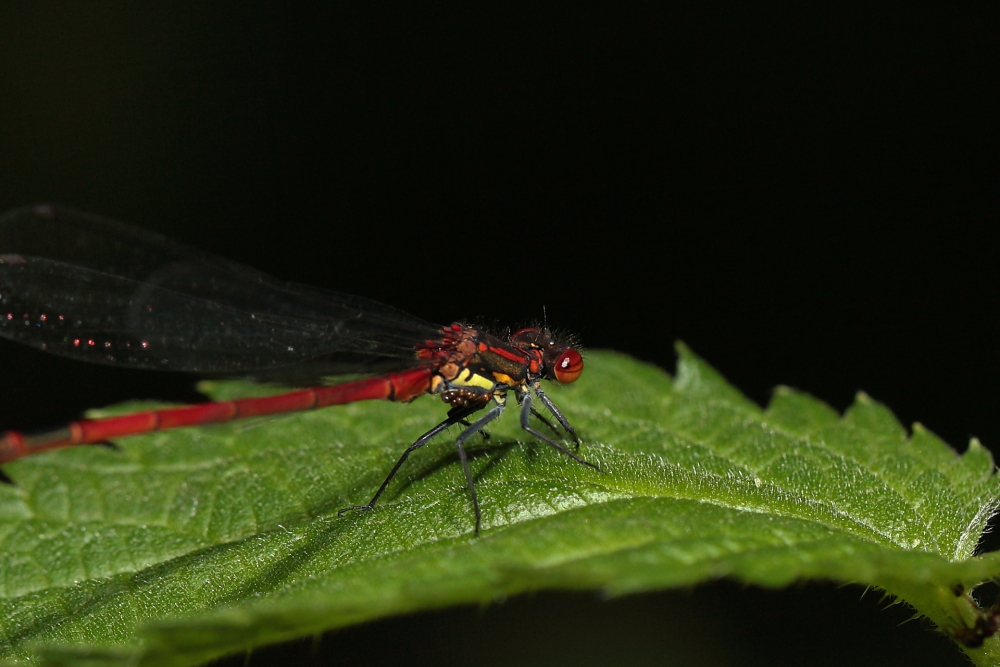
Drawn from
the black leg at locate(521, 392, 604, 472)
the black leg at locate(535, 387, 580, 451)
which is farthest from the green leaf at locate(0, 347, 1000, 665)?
the black leg at locate(535, 387, 580, 451)

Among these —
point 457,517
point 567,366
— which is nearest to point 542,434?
point 567,366

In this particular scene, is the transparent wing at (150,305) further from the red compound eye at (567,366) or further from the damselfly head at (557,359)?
the red compound eye at (567,366)

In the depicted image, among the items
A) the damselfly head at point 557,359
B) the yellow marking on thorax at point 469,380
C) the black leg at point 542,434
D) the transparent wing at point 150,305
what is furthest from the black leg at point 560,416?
the transparent wing at point 150,305

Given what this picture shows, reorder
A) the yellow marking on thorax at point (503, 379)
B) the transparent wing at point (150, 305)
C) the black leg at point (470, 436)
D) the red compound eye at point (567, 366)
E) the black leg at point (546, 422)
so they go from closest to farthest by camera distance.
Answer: the black leg at point (470, 436), the black leg at point (546, 422), the yellow marking on thorax at point (503, 379), the red compound eye at point (567, 366), the transparent wing at point (150, 305)

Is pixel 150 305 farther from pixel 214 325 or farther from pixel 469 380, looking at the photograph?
pixel 469 380

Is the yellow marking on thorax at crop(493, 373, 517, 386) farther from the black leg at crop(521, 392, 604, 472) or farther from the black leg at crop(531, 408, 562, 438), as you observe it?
the black leg at crop(531, 408, 562, 438)
